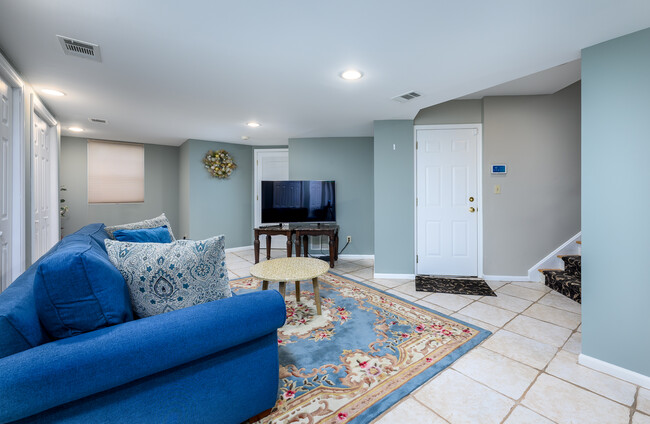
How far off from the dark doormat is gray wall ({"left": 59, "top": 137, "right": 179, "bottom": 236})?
4.93 metres

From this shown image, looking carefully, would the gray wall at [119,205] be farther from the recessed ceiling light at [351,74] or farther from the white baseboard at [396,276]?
the recessed ceiling light at [351,74]

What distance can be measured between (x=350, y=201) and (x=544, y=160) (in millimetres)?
2784

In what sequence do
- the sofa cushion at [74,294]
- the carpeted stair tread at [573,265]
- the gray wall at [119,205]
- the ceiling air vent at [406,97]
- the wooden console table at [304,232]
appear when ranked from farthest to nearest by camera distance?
1. the gray wall at [119,205]
2. the wooden console table at [304,232]
3. the carpeted stair tread at [573,265]
4. the ceiling air vent at [406,97]
5. the sofa cushion at [74,294]

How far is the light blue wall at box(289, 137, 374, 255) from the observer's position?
496cm

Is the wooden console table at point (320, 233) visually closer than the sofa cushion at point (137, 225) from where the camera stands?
No

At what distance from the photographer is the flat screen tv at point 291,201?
4668 millimetres

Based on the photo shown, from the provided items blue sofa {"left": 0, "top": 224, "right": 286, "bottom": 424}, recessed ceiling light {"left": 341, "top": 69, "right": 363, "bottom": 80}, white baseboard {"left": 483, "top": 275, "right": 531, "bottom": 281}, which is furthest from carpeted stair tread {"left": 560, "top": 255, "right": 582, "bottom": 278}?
blue sofa {"left": 0, "top": 224, "right": 286, "bottom": 424}

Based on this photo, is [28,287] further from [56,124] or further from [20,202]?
[56,124]

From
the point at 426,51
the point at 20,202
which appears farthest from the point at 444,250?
the point at 20,202

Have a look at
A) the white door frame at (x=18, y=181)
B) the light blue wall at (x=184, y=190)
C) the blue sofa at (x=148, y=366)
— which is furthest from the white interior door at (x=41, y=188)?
the blue sofa at (x=148, y=366)

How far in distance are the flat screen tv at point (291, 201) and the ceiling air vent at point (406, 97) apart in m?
2.05

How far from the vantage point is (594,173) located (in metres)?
1.86

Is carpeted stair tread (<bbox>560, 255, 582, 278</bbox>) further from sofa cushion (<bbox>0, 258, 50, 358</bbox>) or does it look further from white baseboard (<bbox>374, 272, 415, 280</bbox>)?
sofa cushion (<bbox>0, 258, 50, 358</bbox>)

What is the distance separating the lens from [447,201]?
3.83 meters
